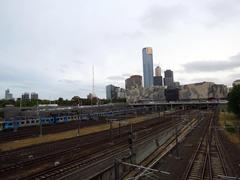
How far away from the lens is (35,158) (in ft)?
108

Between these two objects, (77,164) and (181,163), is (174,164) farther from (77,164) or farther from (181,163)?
(77,164)

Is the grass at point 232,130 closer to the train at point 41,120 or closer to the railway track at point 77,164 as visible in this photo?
the railway track at point 77,164

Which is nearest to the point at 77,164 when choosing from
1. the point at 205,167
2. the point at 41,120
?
the point at 205,167

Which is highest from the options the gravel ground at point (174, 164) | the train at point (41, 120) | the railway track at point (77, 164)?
the train at point (41, 120)

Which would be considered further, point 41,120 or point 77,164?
point 41,120

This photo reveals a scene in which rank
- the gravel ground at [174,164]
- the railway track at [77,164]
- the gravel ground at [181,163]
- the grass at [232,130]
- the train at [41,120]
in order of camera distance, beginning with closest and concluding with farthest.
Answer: the gravel ground at [174,164] → the gravel ground at [181,163] → the railway track at [77,164] → the grass at [232,130] → the train at [41,120]

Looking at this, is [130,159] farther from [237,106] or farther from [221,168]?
[237,106]

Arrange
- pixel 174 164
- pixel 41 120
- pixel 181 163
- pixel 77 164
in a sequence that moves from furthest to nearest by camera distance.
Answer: pixel 41 120 < pixel 77 164 < pixel 181 163 < pixel 174 164

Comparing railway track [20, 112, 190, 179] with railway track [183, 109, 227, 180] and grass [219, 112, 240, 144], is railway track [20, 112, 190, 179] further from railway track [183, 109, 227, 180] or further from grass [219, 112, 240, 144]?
grass [219, 112, 240, 144]

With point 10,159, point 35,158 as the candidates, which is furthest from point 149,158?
point 10,159

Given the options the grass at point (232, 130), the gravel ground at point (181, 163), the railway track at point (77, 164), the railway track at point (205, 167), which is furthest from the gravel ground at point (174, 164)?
the grass at point (232, 130)

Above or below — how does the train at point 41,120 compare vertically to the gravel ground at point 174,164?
above

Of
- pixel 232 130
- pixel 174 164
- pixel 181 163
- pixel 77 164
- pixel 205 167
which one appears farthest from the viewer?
pixel 232 130

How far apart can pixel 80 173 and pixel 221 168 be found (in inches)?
589
